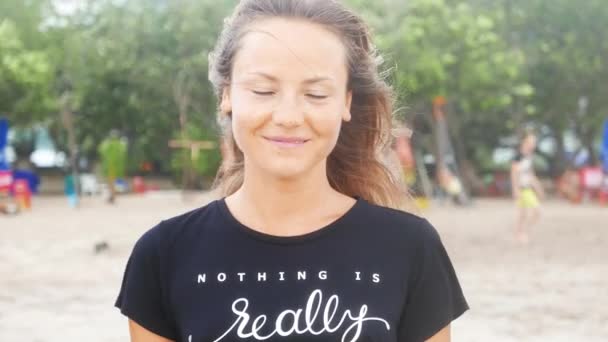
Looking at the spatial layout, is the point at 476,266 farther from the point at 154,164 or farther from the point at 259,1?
the point at 154,164

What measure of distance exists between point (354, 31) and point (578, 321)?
17.8 ft

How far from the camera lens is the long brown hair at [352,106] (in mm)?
1902

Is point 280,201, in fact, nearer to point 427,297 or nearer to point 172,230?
point 172,230

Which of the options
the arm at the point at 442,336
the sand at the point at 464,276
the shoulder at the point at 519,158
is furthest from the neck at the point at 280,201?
the shoulder at the point at 519,158

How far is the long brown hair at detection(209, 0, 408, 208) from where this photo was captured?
1.90m

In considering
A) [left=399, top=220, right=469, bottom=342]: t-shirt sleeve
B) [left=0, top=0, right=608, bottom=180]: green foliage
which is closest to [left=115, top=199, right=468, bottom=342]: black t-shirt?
[left=399, top=220, right=469, bottom=342]: t-shirt sleeve

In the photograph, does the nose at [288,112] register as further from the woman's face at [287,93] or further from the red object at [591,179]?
the red object at [591,179]

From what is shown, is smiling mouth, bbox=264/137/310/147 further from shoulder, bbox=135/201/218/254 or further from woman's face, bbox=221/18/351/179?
shoulder, bbox=135/201/218/254

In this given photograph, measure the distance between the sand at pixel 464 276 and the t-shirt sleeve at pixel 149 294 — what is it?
4.43 metres

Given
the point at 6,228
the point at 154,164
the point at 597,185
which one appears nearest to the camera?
the point at 6,228

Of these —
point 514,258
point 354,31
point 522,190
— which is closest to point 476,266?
point 514,258

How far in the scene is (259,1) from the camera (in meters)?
1.95

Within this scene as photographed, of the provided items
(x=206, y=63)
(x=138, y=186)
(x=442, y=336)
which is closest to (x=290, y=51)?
(x=442, y=336)

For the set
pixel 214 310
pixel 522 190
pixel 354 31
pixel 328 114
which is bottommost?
pixel 522 190
